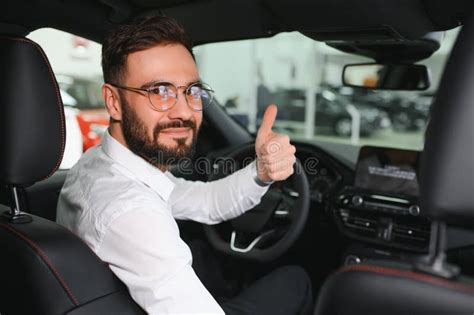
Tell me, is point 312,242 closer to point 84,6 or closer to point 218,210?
point 218,210

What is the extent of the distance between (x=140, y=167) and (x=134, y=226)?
1.06ft

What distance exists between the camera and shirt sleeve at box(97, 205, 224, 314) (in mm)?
1439

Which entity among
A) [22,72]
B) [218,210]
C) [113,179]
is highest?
[22,72]

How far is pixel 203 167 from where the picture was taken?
341 centimetres

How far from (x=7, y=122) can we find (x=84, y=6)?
3.59 feet

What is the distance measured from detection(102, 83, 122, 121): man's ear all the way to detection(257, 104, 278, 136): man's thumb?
0.60 metres

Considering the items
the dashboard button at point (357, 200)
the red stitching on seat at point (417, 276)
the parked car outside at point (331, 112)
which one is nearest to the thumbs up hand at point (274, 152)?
the dashboard button at point (357, 200)

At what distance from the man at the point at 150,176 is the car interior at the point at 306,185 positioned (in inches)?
4.5

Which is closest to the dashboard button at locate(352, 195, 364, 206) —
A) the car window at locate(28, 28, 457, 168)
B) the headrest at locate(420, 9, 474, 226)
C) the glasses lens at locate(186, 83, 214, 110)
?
the glasses lens at locate(186, 83, 214, 110)

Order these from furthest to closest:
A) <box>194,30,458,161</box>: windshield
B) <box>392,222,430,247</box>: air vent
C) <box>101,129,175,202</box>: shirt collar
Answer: <box>194,30,458,161</box>: windshield, <box>392,222,430,247</box>: air vent, <box>101,129,175,202</box>: shirt collar

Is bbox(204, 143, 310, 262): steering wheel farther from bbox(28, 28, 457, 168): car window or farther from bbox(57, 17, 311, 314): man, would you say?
bbox(28, 28, 457, 168): car window

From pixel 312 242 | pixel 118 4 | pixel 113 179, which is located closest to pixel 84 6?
pixel 118 4

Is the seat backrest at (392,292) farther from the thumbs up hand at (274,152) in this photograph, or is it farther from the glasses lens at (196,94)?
the thumbs up hand at (274,152)

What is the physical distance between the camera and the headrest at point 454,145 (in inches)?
36.2
